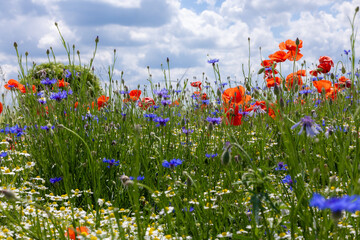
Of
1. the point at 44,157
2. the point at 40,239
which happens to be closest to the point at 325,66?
the point at 44,157

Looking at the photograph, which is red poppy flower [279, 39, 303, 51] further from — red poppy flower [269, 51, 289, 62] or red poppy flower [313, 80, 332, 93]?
red poppy flower [313, 80, 332, 93]

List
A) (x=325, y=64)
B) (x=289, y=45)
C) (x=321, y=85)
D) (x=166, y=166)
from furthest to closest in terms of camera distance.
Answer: (x=325, y=64) → (x=321, y=85) → (x=289, y=45) → (x=166, y=166)

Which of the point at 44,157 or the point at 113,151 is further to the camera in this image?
the point at 113,151

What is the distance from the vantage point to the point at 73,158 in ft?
10.1

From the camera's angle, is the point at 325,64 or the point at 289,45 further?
the point at 325,64

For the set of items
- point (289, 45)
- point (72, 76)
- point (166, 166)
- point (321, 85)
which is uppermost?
point (289, 45)

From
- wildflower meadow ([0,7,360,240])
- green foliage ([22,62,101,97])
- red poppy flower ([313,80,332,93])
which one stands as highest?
green foliage ([22,62,101,97])

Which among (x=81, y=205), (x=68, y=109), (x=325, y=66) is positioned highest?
(x=325, y=66)

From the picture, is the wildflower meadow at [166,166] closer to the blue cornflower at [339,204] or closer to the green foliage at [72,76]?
the green foliage at [72,76]

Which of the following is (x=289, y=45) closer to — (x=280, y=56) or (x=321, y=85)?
(x=280, y=56)

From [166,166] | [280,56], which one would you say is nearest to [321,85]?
[280,56]

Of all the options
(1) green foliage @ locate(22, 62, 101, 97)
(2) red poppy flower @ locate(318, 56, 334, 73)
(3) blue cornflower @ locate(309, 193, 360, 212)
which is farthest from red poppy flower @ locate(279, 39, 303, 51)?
(3) blue cornflower @ locate(309, 193, 360, 212)

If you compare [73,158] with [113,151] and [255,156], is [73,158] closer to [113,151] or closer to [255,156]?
[113,151]

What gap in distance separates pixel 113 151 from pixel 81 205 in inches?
27.5
